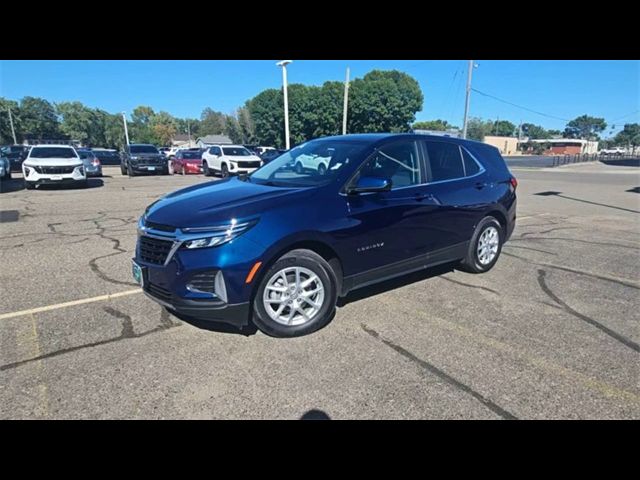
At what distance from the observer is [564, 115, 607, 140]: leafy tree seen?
147225 millimetres

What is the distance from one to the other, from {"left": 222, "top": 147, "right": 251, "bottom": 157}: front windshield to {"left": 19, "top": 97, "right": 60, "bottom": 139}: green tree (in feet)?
299

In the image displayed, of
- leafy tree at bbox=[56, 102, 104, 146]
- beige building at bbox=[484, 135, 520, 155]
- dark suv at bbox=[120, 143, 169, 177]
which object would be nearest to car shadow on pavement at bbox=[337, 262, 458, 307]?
dark suv at bbox=[120, 143, 169, 177]

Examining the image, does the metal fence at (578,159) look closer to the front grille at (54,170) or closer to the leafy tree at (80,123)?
the front grille at (54,170)

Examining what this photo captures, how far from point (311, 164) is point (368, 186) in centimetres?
92

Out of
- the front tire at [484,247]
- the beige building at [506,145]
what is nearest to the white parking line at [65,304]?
the front tire at [484,247]

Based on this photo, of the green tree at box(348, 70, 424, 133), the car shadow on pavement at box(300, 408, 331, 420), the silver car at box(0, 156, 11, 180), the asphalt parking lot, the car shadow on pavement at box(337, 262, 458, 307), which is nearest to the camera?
the car shadow on pavement at box(300, 408, 331, 420)

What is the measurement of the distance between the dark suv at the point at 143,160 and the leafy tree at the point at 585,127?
163 metres

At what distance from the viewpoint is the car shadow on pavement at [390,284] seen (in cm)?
427

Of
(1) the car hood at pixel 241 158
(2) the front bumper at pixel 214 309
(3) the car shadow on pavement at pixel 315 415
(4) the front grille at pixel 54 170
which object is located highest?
(1) the car hood at pixel 241 158

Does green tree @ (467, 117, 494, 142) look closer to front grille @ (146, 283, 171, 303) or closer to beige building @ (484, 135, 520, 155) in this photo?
beige building @ (484, 135, 520, 155)

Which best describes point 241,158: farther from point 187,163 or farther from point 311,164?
point 311,164
